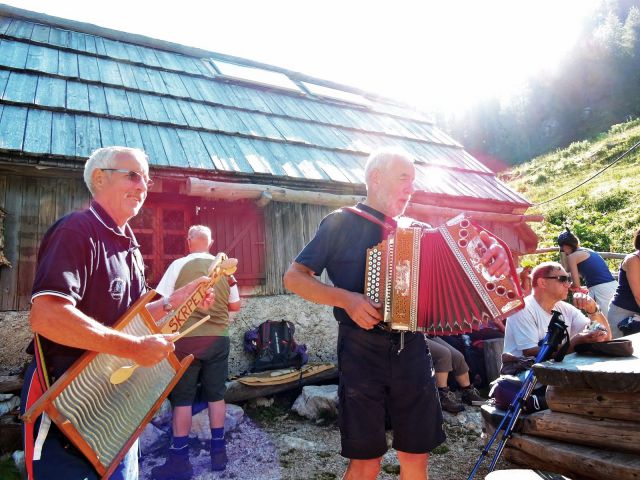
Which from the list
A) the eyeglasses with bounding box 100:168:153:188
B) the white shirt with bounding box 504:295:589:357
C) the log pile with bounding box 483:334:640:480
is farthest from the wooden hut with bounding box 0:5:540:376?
the log pile with bounding box 483:334:640:480

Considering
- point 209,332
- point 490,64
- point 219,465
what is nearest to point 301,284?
point 209,332

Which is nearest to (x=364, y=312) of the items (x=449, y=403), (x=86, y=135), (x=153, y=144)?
(x=449, y=403)

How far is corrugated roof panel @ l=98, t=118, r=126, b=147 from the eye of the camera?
555cm

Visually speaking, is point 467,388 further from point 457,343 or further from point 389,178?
point 389,178

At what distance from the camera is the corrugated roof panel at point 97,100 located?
610 centimetres

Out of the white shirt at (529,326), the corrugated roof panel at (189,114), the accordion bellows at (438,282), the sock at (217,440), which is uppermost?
the corrugated roof panel at (189,114)

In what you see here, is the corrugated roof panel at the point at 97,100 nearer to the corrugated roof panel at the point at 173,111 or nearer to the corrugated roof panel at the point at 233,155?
the corrugated roof panel at the point at 173,111

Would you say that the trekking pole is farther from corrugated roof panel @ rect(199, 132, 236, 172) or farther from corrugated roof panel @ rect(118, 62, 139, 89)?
corrugated roof panel @ rect(118, 62, 139, 89)

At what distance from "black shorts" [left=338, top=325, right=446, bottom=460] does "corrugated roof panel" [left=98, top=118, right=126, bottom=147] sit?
15.3 feet

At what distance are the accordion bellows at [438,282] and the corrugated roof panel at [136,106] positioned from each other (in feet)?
17.9

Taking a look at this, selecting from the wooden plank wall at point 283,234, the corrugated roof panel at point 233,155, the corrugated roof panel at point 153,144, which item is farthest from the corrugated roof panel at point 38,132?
the wooden plank wall at point 283,234

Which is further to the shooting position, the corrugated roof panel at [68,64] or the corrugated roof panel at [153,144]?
the corrugated roof panel at [68,64]

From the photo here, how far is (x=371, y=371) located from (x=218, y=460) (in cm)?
229

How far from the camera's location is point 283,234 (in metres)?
6.50
